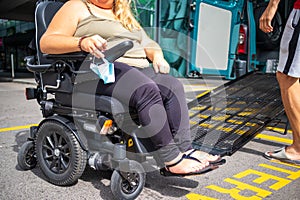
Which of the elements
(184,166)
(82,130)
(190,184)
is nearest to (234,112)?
(190,184)

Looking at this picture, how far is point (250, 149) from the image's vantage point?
3.11m

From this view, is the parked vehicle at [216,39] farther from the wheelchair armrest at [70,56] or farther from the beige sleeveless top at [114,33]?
the wheelchair armrest at [70,56]

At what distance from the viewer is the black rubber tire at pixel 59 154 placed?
197 cm

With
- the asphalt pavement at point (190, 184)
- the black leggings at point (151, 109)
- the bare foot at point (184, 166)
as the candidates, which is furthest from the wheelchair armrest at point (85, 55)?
the asphalt pavement at point (190, 184)

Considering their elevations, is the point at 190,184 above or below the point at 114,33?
below

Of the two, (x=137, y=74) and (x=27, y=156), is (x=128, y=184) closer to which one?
(x=137, y=74)

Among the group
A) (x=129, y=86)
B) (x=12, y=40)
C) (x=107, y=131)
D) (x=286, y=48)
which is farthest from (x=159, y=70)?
(x=12, y=40)

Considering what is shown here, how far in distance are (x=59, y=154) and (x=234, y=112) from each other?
6.39ft

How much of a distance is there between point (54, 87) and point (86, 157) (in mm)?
593

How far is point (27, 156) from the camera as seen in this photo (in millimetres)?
2434

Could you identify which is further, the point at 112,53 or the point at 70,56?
the point at 70,56

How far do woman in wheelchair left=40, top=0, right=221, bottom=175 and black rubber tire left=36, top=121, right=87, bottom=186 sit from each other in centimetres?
40

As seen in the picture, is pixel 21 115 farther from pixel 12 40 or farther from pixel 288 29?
pixel 12 40

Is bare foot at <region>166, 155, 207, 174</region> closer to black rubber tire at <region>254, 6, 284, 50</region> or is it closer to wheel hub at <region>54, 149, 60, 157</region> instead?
wheel hub at <region>54, 149, 60, 157</region>
